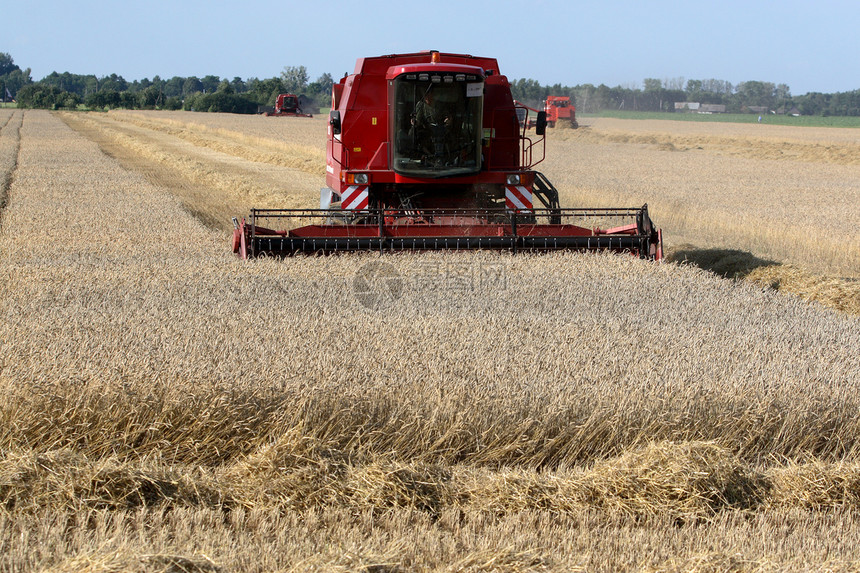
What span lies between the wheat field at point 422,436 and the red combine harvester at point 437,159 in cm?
259

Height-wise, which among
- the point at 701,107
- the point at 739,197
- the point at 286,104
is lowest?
the point at 739,197

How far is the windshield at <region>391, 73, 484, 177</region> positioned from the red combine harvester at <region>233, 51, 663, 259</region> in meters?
0.01

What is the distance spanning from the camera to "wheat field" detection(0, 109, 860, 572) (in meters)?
3.26

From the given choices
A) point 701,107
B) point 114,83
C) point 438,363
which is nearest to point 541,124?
point 438,363

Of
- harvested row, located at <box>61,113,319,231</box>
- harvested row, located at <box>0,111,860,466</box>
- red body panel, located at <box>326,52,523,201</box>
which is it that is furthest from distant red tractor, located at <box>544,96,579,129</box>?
harvested row, located at <box>0,111,860,466</box>

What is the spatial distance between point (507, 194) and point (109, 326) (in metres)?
5.80

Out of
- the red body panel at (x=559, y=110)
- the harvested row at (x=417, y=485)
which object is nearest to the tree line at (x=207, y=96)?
the red body panel at (x=559, y=110)

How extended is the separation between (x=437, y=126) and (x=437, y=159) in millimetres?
391

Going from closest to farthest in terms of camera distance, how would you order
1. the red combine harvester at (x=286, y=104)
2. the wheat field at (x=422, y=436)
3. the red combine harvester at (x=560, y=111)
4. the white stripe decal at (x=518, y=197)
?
the wheat field at (x=422, y=436) < the white stripe decal at (x=518, y=197) < the red combine harvester at (x=560, y=111) < the red combine harvester at (x=286, y=104)

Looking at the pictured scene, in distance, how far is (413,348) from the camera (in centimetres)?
496

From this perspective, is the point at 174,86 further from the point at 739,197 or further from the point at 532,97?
the point at 739,197

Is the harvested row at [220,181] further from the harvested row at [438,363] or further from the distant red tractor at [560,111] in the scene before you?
the distant red tractor at [560,111]

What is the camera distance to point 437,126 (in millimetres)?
9930

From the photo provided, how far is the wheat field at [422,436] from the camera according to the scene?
128 inches
